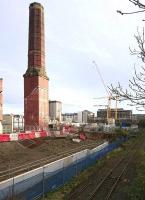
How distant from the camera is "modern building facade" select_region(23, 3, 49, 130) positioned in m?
93.1

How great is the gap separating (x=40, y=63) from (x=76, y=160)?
65191 millimetres

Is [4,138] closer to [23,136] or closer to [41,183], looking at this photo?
[23,136]

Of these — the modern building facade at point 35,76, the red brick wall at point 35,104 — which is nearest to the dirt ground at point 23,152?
the red brick wall at point 35,104

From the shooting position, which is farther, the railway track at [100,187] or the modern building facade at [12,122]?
the modern building facade at [12,122]

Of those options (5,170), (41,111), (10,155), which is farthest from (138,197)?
(41,111)

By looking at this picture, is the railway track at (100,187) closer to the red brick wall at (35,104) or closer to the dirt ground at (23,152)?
the dirt ground at (23,152)

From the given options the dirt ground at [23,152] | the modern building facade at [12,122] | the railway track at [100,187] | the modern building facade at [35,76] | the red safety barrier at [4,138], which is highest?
the modern building facade at [35,76]

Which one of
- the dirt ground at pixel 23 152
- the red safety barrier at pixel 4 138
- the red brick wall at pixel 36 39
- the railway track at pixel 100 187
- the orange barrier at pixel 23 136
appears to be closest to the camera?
the railway track at pixel 100 187

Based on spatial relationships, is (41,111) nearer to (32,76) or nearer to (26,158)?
(32,76)

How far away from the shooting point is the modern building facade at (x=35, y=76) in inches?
3664

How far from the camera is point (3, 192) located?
60.6ft

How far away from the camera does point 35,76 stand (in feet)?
309

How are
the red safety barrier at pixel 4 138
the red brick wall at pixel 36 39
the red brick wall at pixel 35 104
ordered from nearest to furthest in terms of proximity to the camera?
the red safety barrier at pixel 4 138 → the red brick wall at pixel 35 104 → the red brick wall at pixel 36 39

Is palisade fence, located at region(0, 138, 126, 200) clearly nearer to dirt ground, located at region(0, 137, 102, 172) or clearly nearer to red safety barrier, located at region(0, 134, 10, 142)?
dirt ground, located at region(0, 137, 102, 172)
